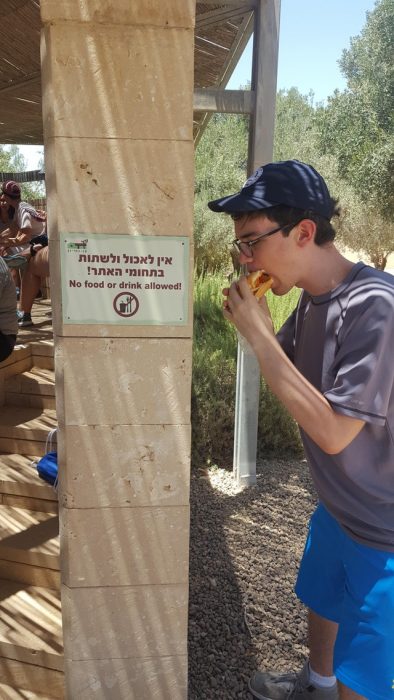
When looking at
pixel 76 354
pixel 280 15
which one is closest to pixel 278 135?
pixel 280 15

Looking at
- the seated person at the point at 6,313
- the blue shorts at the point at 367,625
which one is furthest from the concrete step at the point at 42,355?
the blue shorts at the point at 367,625

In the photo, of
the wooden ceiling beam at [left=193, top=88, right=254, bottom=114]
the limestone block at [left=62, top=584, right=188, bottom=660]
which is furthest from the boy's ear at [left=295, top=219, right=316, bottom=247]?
the wooden ceiling beam at [left=193, top=88, right=254, bottom=114]

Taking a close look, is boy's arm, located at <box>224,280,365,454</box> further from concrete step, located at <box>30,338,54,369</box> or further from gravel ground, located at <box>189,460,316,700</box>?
concrete step, located at <box>30,338,54,369</box>

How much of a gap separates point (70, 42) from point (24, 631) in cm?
232

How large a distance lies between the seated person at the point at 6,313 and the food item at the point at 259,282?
244 cm

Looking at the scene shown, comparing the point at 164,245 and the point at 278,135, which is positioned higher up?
the point at 278,135

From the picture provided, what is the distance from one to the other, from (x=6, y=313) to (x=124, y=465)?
2.24 metres

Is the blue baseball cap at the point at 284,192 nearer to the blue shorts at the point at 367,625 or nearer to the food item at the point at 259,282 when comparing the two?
the food item at the point at 259,282

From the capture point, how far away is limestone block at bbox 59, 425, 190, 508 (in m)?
1.86

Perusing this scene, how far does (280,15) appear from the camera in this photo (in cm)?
384

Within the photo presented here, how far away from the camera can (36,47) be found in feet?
14.6

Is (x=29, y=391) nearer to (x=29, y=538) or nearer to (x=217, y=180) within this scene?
(x=29, y=538)

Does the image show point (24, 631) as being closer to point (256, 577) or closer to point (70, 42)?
point (256, 577)

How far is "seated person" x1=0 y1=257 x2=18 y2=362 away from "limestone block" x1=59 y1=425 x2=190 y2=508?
2.13 metres
